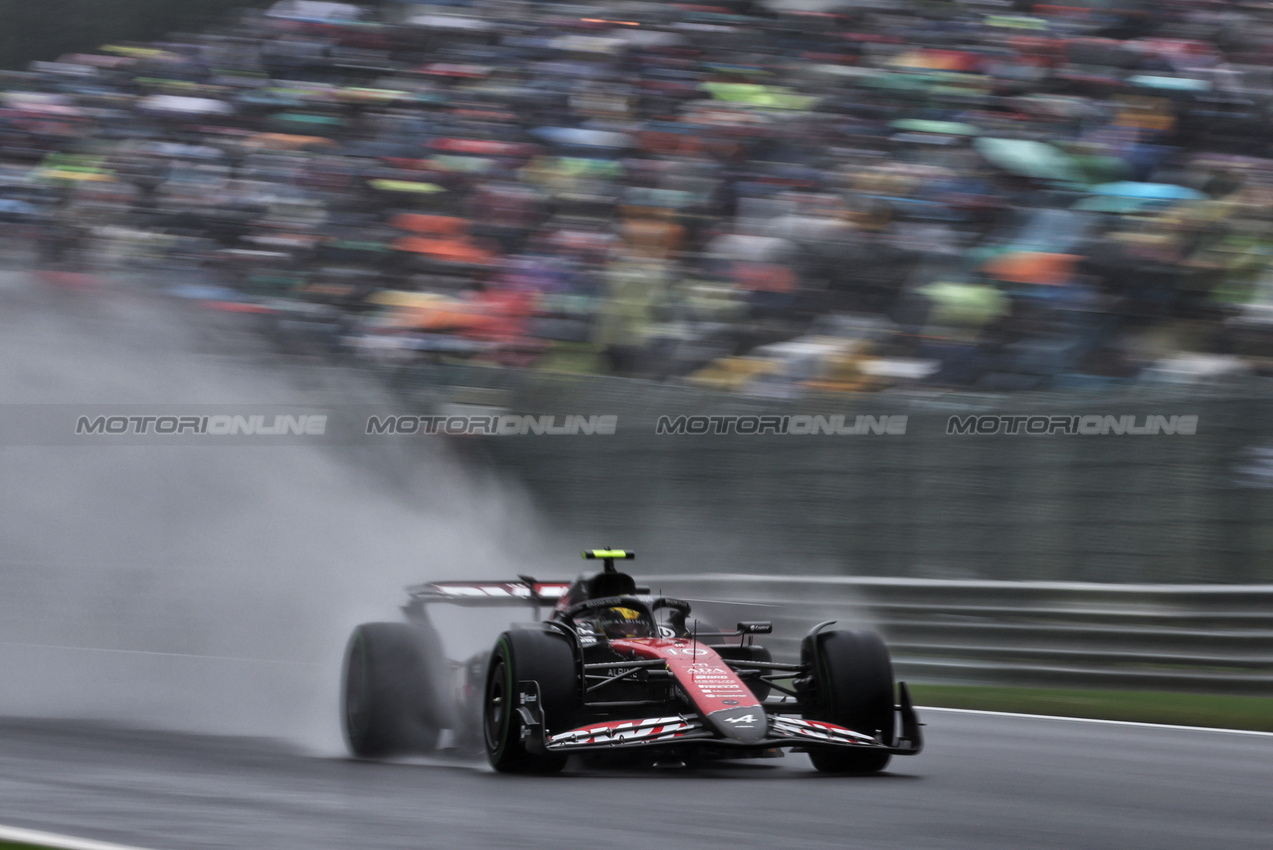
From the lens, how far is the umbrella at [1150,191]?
489 inches

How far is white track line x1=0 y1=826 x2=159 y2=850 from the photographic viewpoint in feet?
15.4

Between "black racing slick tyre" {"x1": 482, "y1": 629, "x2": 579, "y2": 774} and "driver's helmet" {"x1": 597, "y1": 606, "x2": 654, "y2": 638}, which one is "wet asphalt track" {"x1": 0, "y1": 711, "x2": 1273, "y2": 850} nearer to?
"black racing slick tyre" {"x1": 482, "y1": 629, "x2": 579, "y2": 774}

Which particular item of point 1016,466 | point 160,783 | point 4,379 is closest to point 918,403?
point 1016,466

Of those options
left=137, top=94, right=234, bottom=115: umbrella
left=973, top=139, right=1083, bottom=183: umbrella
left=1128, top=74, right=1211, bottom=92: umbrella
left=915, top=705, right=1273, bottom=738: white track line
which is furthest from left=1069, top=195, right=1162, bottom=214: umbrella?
left=137, top=94, right=234, bottom=115: umbrella

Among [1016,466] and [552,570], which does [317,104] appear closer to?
[552,570]

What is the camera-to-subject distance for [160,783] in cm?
648

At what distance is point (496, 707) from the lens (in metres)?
7.29

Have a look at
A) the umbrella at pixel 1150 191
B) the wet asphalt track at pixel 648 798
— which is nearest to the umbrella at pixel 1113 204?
the umbrella at pixel 1150 191

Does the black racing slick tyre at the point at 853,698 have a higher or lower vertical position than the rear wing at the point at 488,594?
lower

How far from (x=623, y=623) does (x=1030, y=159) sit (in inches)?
288

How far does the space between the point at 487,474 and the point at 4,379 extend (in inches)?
180

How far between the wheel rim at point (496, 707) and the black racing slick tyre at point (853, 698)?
4.47 feet

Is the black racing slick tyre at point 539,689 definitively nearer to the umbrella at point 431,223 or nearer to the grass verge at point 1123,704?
the grass verge at point 1123,704

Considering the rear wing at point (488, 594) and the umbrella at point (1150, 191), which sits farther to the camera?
the umbrella at point (1150, 191)
